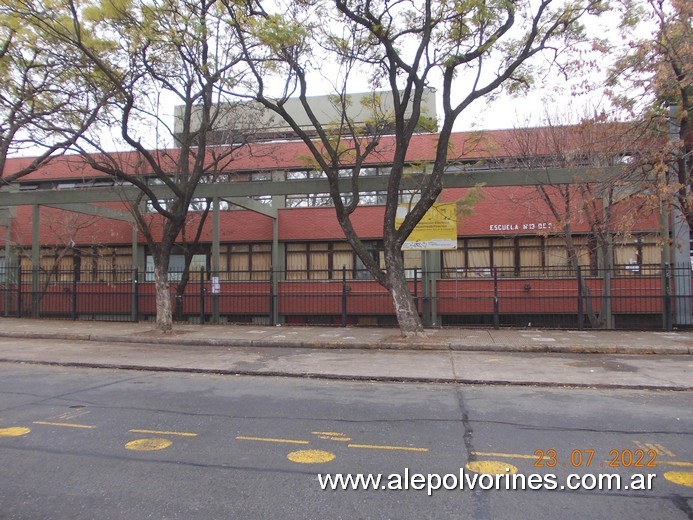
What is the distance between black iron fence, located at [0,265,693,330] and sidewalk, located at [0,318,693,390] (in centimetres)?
247

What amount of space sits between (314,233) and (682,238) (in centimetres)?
1298

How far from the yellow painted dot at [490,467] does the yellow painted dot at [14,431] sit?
4544 mm

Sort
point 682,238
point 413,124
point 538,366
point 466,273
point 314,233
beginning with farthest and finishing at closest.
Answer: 1. point 314,233
2. point 466,273
3. point 682,238
4. point 413,124
5. point 538,366

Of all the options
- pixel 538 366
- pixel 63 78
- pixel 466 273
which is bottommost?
pixel 538 366

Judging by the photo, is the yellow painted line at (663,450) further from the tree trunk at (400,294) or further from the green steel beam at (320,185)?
the green steel beam at (320,185)

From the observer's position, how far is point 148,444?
491 centimetres

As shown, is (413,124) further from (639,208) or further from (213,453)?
(213,453)

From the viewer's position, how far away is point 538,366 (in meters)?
9.76

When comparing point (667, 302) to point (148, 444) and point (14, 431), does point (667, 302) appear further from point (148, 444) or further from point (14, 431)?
point (14, 431)

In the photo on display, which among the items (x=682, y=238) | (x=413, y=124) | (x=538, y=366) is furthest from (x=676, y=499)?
(x=682, y=238)

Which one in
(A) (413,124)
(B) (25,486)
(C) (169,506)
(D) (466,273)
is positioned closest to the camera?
(C) (169,506)

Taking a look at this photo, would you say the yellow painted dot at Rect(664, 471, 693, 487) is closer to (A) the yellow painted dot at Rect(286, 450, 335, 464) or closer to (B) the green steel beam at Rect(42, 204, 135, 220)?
(A) the yellow painted dot at Rect(286, 450, 335, 464)

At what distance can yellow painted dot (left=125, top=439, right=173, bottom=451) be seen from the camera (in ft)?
15.7

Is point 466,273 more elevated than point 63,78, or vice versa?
point 63,78
